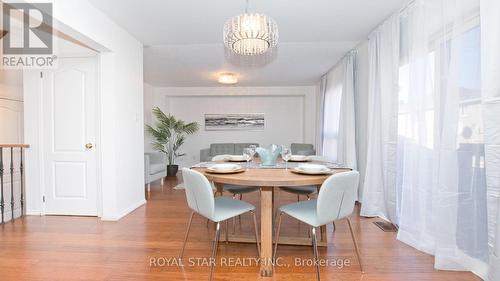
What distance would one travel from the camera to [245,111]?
712cm

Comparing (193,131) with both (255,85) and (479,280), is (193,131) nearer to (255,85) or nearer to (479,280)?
(255,85)

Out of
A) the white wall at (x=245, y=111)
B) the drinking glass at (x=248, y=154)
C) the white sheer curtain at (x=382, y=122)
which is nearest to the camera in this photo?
the drinking glass at (x=248, y=154)

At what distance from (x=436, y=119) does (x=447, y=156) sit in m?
0.32

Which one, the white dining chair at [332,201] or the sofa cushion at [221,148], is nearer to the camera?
the white dining chair at [332,201]

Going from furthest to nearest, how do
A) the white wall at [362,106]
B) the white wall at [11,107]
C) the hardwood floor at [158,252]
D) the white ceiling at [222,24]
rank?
the white wall at [11,107] < the white wall at [362,106] < the white ceiling at [222,24] < the hardwood floor at [158,252]

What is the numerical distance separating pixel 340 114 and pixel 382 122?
1.63 metres

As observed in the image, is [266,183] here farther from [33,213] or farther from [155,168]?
[155,168]

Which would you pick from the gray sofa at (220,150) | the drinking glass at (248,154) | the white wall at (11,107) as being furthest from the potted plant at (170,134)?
the drinking glass at (248,154)

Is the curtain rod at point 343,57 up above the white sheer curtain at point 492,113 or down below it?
above

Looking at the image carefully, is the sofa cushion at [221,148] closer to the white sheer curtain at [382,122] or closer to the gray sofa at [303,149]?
the gray sofa at [303,149]

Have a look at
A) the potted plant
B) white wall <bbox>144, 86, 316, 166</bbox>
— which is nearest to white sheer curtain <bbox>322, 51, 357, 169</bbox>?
white wall <bbox>144, 86, 316, 166</bbox>

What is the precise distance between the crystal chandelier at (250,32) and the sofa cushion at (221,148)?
4.44 meters

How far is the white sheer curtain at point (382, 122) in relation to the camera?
2797 mm

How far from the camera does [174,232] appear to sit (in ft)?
8.84
